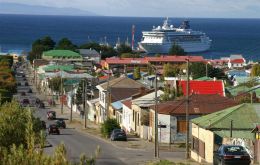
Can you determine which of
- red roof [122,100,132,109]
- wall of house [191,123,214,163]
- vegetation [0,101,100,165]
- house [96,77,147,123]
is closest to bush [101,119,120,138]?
red roof [122,100,132,109]

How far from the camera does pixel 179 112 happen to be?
5162 centimetres

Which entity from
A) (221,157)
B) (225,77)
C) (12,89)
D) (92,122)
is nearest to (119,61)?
(225,77)

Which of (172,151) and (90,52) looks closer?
(172,151)

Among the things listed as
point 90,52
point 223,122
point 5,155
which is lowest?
point 90,52

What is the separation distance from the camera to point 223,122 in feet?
130

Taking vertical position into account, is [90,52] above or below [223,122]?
below

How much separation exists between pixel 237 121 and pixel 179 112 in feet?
39.3

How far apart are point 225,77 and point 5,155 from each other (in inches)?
3895

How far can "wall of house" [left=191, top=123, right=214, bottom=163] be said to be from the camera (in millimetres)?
38856

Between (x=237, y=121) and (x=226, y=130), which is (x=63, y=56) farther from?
(x=226, y=130)

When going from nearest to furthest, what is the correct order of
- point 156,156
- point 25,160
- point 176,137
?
1. point 25,160
2. point 156,156
3. point 176,137

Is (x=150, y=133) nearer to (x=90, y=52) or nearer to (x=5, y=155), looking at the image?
(x=5, y=155)

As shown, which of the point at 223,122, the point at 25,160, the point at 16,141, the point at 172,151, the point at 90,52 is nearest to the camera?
the point at 25,160

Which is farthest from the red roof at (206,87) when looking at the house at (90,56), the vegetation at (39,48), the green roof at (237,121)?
the vegetation at (39,48)
